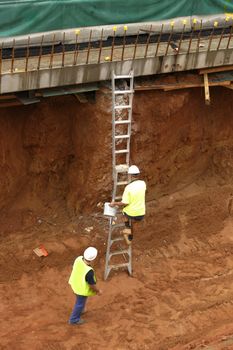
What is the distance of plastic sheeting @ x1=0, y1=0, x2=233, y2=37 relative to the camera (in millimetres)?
10008

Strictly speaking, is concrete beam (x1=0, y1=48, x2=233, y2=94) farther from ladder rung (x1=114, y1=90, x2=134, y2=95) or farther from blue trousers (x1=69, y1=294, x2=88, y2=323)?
blue trousers (x1=69, y1=294, x2=88, y2=323)

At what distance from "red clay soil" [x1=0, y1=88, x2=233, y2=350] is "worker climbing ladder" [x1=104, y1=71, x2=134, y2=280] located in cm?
27

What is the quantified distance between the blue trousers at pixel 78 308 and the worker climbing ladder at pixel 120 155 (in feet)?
4.50

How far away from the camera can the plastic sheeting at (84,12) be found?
32.8 feet

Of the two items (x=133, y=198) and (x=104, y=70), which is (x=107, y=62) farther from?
(x=133, y=198)

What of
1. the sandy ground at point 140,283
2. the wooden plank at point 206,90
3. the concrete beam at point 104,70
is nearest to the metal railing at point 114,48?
the concrete beam at point 104,70

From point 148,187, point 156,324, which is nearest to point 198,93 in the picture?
point 148,187

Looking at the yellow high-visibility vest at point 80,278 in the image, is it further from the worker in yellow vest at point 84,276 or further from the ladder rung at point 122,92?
the ladder rung at point 122,92

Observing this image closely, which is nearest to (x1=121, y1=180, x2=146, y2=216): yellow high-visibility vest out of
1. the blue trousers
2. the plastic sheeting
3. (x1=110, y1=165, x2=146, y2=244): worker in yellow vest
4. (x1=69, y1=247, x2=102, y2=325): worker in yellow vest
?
(x1=110, y1=165, x2=146, y2=244): worker in yellow vest

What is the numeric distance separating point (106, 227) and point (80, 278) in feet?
9.28

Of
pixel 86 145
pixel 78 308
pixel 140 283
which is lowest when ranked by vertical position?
pixel 78 308

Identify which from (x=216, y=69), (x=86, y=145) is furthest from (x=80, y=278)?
(x=216, y=69)

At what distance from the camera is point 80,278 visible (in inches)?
344

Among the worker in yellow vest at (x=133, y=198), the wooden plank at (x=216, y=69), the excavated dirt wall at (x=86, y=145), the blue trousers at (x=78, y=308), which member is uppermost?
the wooden plank at (x=216, y=69)
